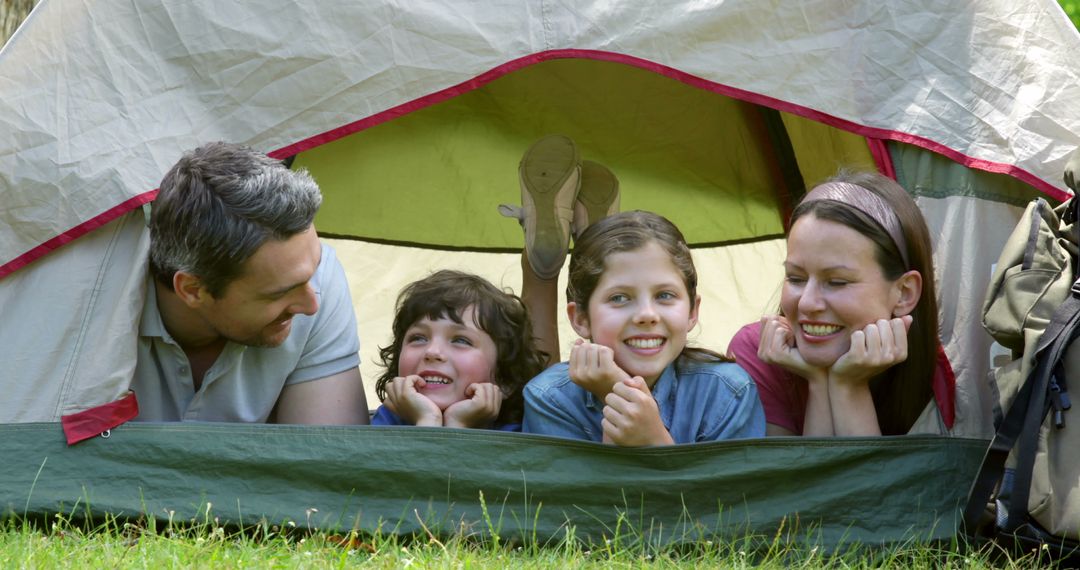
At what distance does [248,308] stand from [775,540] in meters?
1.14

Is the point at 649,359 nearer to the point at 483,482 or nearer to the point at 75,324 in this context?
the point at 483,482

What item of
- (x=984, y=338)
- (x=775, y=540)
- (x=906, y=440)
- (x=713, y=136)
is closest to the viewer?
(x=775, y=540)

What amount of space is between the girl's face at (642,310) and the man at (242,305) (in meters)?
Result: 0.61

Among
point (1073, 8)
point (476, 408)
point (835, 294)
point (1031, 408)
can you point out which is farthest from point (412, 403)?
point (1073, 8)

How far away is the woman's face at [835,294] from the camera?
103 inches

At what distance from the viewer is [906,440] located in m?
2.50

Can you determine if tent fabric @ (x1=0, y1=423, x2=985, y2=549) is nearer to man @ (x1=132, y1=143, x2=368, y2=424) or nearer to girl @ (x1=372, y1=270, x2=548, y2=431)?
man @ (x1=132, y1=143, x2=368, y2=424)

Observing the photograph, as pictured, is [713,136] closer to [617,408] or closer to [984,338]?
[984,338]

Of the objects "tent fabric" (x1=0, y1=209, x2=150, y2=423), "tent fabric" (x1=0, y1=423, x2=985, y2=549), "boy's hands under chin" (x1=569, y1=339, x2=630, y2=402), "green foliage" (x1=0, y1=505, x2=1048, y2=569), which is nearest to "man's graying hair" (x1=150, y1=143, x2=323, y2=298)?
"tent fabric" (x1=0, y1=209, x2=150, y2=423)

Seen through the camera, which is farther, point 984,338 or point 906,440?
point 984,338

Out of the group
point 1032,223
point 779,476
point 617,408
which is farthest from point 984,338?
point 617,408

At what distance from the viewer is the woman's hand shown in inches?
103

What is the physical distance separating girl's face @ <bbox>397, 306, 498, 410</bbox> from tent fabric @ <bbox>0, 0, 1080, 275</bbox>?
53 cm

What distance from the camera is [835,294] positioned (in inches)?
103
